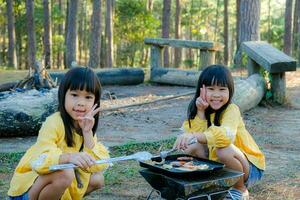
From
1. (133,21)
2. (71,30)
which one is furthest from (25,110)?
(133,21)

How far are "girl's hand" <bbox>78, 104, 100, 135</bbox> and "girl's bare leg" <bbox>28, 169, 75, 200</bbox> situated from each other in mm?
255

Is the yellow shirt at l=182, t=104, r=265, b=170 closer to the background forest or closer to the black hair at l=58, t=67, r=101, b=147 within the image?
the black hair at l=58, t=67, r=101, b=147

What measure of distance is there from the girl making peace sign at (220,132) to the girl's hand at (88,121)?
58 cm

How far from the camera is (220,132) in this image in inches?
123

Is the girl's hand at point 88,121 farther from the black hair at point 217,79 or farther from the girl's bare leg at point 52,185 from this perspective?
the black hair at point 217,79

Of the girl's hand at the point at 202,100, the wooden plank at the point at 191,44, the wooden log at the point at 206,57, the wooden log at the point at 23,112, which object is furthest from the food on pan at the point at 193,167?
the wooden log at the point at 206,57

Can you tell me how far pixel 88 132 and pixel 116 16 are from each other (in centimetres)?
2750

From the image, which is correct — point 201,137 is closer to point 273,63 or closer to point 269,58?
point 273,63

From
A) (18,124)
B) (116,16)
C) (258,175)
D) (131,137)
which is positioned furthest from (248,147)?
(116,16)

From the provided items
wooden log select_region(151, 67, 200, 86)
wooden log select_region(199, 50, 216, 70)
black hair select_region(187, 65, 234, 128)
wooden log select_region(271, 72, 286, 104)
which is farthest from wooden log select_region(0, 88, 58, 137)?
wooden log select_region(199, 50, 216, 70)

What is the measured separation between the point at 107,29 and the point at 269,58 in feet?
53.8

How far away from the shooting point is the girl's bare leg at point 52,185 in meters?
2.72

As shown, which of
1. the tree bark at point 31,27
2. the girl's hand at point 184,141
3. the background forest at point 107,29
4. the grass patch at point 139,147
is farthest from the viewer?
the background forest at point 107,29

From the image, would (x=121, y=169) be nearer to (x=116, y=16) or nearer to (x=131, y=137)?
(x=131, y=137)
